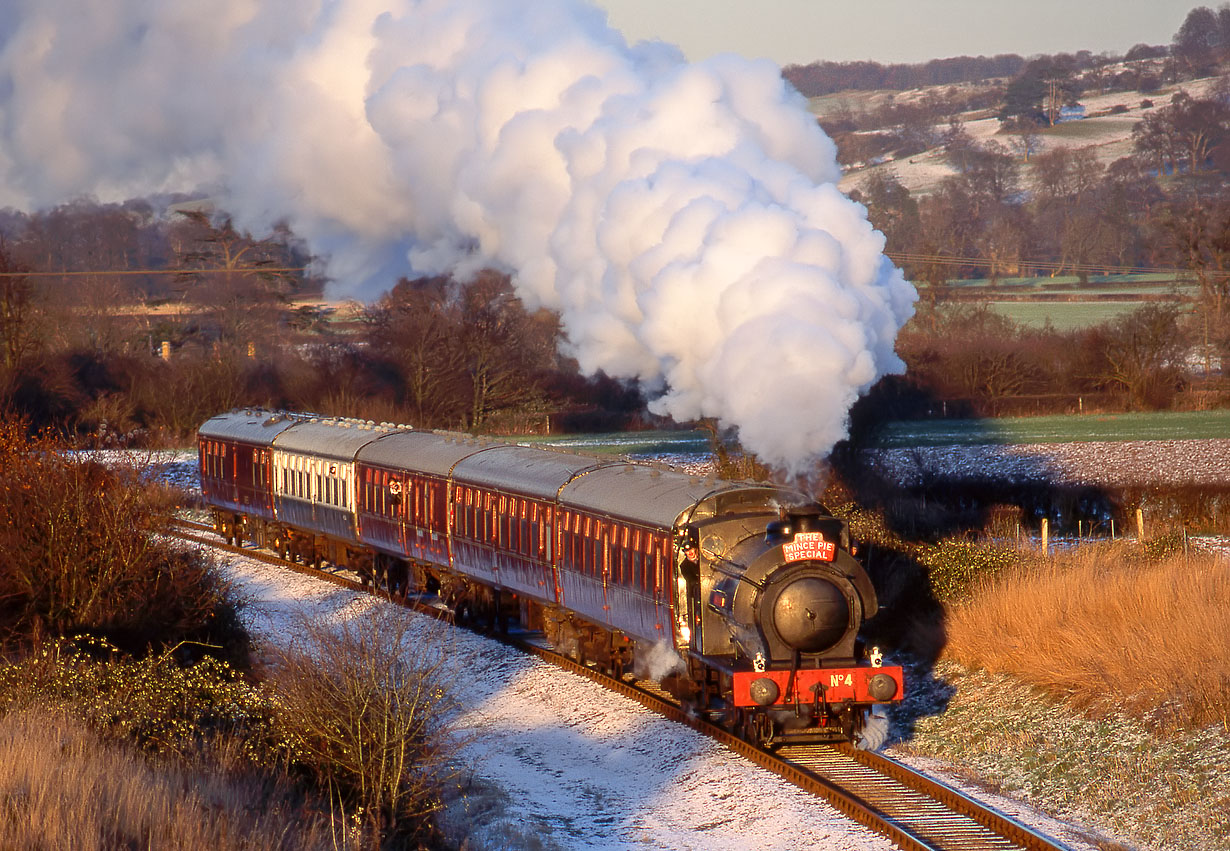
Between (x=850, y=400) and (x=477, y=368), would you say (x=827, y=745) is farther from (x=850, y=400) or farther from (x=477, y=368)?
(x=477, y=368)

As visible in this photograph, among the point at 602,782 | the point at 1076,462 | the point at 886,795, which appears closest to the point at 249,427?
the point at 602,782

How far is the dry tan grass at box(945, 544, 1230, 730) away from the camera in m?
15.7

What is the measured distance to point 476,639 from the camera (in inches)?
923

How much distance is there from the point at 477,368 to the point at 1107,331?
25.4 m

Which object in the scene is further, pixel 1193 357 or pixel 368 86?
pixel 1193 357

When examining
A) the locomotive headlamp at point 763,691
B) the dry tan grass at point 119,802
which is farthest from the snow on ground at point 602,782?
the dry tan grass at point 119,802

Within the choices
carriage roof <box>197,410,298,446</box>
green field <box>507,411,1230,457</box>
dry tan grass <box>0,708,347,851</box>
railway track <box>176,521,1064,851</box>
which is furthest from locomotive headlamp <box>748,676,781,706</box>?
green field <box>507,411,1230,457</box>

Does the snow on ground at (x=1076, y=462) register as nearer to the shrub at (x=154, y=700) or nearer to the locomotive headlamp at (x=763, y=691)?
the locomotive headlamp at (x=763, y=691)

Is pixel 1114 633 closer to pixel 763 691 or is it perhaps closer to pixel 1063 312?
pixel 763 691

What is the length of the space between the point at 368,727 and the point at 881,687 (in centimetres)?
529

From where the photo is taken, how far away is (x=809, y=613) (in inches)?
591

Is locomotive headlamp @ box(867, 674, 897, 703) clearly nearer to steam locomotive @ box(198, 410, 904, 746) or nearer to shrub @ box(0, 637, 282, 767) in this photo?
steam locomotive @ box(198, 410, 904, 746)

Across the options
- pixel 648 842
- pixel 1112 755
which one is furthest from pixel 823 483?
pixel 648 842

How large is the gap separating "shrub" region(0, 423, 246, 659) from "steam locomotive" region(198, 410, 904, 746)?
319 centimetres
